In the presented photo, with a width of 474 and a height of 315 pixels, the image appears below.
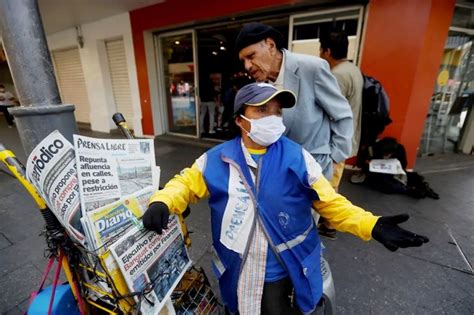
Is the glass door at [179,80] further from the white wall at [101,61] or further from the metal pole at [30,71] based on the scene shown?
the metal pole at [30,71]

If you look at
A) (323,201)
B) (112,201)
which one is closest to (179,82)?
(112,201)

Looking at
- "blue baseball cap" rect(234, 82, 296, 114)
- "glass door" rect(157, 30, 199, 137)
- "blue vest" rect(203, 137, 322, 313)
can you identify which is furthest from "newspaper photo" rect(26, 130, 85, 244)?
"glass door" rect(157, 30, 199, 137)

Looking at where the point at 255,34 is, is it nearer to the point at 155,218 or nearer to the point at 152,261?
the point at 155,218

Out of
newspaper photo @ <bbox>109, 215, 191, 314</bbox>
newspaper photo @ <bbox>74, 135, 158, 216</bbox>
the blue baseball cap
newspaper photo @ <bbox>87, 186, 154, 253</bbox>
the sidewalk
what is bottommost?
the sidewalk

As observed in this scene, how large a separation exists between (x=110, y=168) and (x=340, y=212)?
1.01 metres

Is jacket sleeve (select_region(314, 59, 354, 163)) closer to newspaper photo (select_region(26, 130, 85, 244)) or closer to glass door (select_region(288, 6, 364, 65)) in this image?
newspaper photo (select_region(26, 130, 85, 244))

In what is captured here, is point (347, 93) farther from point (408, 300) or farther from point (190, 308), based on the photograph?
point (190, 308)

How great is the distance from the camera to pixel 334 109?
4.91 feet

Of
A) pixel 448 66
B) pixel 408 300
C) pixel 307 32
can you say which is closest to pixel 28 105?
pixel 408 300

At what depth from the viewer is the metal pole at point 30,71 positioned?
94 cm

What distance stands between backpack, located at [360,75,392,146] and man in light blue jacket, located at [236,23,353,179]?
185 centimetres

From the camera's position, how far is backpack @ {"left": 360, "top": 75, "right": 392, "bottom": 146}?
3.03 m

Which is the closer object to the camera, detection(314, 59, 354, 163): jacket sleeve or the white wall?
detection(314, 59, 354, 163): jacket sleeve

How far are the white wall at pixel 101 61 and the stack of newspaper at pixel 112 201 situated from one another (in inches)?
255
